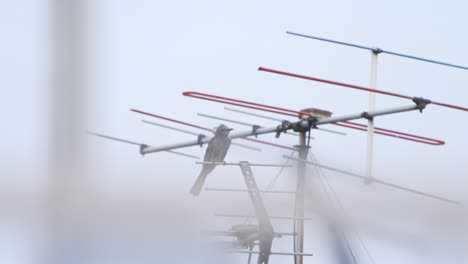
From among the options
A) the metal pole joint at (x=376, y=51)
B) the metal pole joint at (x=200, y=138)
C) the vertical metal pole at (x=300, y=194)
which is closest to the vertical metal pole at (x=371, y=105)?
the metal pole joint at (x=376, y=51)

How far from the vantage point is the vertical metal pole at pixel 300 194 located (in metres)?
4.89

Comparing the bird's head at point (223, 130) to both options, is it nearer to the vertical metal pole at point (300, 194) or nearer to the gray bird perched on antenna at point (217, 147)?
the gray bird perched on antenna at point (217, 147)

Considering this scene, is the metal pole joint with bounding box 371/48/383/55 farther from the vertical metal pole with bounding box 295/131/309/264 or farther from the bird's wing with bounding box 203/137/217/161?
the bird's wing with bounding box 203/137/217/161

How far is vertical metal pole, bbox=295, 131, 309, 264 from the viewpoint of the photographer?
4.89 meters

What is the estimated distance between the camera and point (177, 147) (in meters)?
5.49

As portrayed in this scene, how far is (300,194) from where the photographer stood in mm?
4949

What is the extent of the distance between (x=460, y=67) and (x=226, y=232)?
1.68 m

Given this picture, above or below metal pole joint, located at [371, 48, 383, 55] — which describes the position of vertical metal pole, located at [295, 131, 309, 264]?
below

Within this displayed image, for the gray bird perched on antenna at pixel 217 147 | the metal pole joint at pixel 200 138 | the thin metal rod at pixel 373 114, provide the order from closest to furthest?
the thin metal rod at pixel 373 114
the gray bird perched on antenna at pixel 217 147
the metal pole joint at pixel 200 138

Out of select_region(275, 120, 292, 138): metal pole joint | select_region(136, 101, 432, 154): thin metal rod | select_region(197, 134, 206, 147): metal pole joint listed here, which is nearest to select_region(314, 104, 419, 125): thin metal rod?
select_region(136, 101, 432, 154): thin metal rod

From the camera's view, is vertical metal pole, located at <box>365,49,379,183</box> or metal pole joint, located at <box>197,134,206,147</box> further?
metal pole joint, located at <box>197,134,206,147</box>

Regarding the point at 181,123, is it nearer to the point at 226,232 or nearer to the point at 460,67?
the point at 226,232

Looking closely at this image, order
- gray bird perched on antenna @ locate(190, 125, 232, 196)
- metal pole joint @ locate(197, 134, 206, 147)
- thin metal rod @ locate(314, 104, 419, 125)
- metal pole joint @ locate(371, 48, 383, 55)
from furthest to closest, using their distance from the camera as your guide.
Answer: metal pole joint @ locate(197, 134, 206, 147) < gray bird perched on antenna @ locate(190, 125, 232, 196) < metal pole joint @ locate(371, 48, 383, 55) < thin metal rod @ locate(314, 104, 419, 125)

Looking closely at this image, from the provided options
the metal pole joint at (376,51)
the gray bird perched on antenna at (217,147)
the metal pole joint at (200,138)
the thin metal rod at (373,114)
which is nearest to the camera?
the thin metal rod at (373,114)
